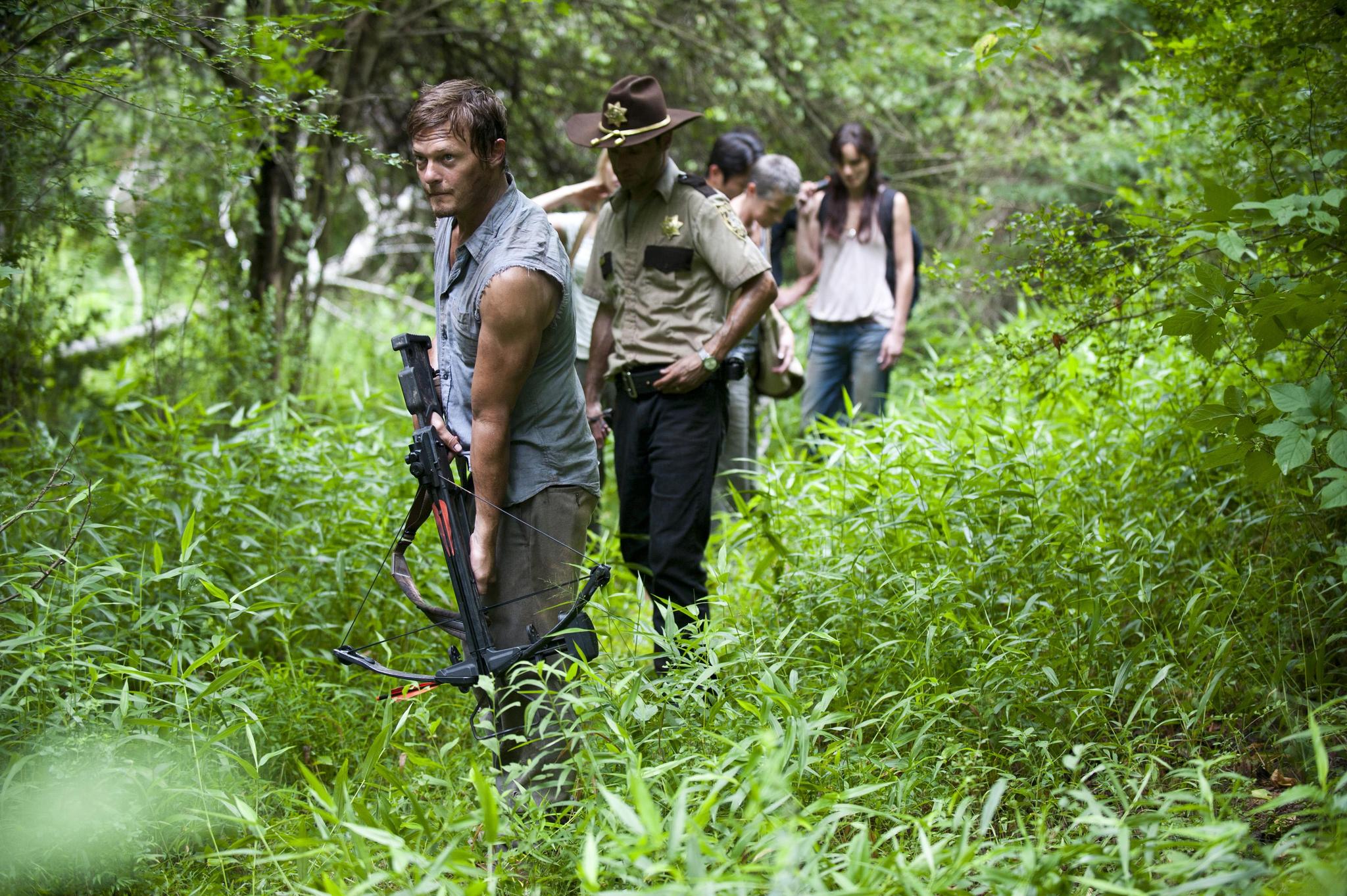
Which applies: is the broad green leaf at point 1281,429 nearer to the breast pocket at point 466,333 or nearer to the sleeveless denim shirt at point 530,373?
the sleeveless denim shirt at point 530,373

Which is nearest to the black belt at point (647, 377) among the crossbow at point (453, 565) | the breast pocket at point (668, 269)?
the breast pocket at point (668, 269)

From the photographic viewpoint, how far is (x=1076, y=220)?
152 inches

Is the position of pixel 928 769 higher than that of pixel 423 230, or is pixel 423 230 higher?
pixel 423 230

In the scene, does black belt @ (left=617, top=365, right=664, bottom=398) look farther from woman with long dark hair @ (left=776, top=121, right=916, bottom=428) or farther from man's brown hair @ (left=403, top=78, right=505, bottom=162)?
woman with long dark hair @ (left=776, top=121, right=916, bottom=428)

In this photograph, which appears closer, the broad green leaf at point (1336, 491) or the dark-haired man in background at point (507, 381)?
the broad green leaf at point (1336, 491)

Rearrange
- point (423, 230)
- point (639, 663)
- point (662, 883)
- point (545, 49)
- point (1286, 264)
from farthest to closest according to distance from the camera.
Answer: point (423, 230) → point (545, 49) → point (1286, 264) → point (639, 663) → point (662, 883)

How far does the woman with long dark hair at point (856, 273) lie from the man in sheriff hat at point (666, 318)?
2144 mm

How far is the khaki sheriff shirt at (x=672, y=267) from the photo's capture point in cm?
388

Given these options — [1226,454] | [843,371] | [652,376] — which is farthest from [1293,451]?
[843,371]

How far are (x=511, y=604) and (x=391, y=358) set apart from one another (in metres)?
5.61

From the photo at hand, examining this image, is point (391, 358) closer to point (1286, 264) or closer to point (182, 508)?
point (182, 508)

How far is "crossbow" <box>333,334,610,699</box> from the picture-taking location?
2861 millimetres

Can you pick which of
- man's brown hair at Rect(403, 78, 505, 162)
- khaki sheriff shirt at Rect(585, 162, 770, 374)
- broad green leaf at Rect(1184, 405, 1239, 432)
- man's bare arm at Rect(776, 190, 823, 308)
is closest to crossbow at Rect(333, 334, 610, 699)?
man's brown hair at Rect(403, 78, 505, 162)

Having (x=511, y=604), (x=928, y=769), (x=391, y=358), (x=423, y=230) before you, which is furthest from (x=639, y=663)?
(x=423, y=230)
